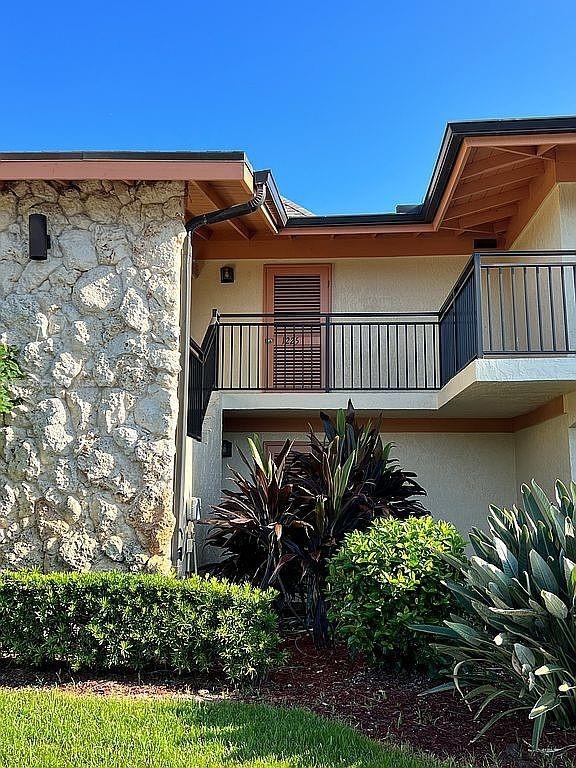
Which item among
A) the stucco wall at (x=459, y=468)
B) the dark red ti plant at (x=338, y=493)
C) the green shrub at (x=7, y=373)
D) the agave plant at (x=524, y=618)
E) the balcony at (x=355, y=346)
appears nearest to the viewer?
the agave plant at (x=524, y=618)

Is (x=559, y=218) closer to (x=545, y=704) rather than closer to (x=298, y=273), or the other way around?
(x=298, y=273)

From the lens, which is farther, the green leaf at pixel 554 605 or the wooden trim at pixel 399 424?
the wooden trim at pixel 399 424

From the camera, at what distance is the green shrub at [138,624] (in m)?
6.09

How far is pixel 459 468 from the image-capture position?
11.2 m

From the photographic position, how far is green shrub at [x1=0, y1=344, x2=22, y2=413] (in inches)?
279

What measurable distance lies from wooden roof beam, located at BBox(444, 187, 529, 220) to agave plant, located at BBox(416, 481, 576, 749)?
18.8 ft

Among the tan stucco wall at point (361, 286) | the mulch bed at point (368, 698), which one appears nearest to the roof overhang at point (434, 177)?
the tan stucco wall at point (361, 286)

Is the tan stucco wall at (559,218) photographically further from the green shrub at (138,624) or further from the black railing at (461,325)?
the green shrub at (138,624)

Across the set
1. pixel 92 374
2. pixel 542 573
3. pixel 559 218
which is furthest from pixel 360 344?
pixel 542 573

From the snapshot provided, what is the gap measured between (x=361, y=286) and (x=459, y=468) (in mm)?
3279

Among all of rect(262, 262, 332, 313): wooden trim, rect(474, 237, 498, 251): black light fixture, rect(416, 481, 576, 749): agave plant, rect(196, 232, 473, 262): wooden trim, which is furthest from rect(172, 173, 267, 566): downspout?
rect(474, 237, 498, 251): black light fixture

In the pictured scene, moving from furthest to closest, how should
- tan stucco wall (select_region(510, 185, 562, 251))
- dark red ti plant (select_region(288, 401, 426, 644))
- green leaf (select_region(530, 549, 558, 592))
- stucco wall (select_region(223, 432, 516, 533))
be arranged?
stucco wall (select_region(223, 432, 516, 533)) → tan stucco wall (select_region(510, 185, 562, 251)) → dark red ti plant (select_region(288, 401, 426, 644)) → green leaf (select_region(530, 549, 558, 592))

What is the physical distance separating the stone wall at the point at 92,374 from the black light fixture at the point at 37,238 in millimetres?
101

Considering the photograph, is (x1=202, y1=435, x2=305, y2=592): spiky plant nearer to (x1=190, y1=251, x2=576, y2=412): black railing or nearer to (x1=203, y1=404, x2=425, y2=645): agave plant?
(x1=203, y1=404, x2=425, y2=645): agave plant
